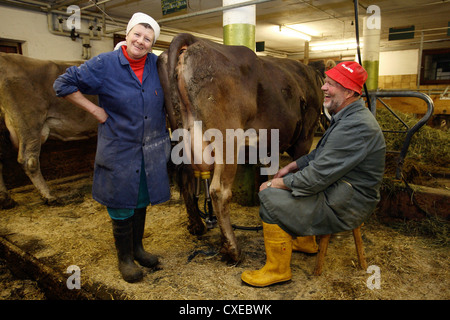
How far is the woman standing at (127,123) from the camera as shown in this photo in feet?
7.37

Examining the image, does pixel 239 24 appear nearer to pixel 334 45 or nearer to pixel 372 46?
pixel 372 46

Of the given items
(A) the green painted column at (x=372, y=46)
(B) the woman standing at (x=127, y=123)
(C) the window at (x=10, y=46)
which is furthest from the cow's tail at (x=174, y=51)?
(A) the green painted column at (x=372, y=46)

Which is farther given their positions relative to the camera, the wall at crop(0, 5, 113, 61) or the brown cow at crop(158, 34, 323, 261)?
the wall at crop(0, 5, 113, 61)

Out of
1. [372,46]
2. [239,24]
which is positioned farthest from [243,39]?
[372,46]

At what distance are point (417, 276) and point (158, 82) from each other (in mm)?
2509

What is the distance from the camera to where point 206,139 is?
8.38ft

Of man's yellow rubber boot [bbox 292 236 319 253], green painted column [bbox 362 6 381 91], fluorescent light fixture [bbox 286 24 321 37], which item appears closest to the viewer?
man's yellow rubber boot [bbox 292 236 319 253]

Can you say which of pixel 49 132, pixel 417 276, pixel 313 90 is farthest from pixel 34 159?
pixel 417 276

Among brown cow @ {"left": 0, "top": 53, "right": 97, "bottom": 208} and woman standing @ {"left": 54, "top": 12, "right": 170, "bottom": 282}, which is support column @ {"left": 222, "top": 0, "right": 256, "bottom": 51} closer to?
woman standing @ {"left": 54, "top": 12, "right": 170, "bottom": 282}

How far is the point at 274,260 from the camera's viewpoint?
7.77ft

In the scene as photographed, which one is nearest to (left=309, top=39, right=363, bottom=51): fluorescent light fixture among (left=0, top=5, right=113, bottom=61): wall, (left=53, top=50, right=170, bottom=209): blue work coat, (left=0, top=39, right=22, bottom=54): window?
(left=0, top=5, right=113, bottom=61): wall

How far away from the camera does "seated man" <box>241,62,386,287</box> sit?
2146 millimetres

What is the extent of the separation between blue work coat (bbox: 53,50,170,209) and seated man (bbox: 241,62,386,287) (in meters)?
0.93

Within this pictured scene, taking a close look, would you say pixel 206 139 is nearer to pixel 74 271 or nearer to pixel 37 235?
pixel 74 271
